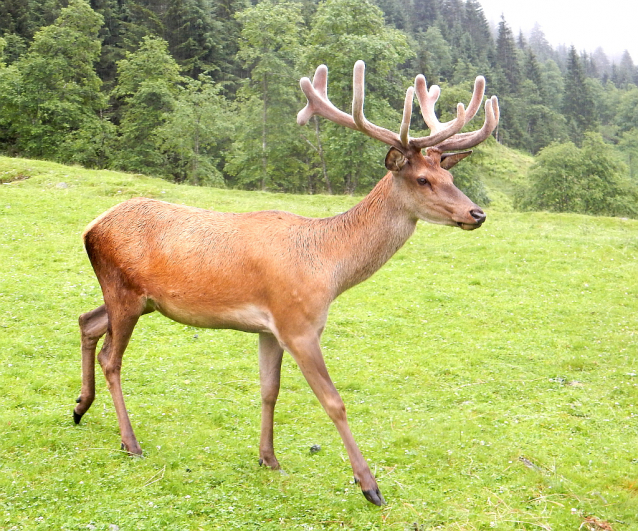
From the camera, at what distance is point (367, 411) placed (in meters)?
8.73

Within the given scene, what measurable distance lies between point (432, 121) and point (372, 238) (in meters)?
1.68

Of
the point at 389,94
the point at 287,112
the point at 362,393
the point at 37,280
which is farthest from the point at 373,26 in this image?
the point at 362,393

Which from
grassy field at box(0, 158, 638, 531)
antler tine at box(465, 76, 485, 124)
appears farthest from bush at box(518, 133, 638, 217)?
antler tine at box(465, 76, 485, 124)

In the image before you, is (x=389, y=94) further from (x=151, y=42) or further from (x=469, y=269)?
(x=469, y=269)

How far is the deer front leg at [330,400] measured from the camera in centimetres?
582

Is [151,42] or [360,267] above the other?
[151,42]

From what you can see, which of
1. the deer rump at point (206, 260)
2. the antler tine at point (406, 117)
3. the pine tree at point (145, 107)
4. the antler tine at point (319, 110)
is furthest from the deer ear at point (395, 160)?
the pine tree at point (145, 107)

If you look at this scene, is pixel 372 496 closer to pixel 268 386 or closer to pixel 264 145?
pixel 268 386

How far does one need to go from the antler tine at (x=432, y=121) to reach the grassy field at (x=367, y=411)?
3309 mm

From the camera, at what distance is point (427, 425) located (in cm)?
823

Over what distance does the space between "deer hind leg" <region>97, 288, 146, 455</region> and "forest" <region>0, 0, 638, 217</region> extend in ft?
100.0

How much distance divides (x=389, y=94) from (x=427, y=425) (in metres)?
36.2

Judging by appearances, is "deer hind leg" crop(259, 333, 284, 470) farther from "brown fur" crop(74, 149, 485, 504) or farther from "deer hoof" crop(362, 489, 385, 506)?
"deer hoof" crop(362, 489, 385, 506)

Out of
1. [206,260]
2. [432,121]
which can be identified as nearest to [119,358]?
[206,260]
